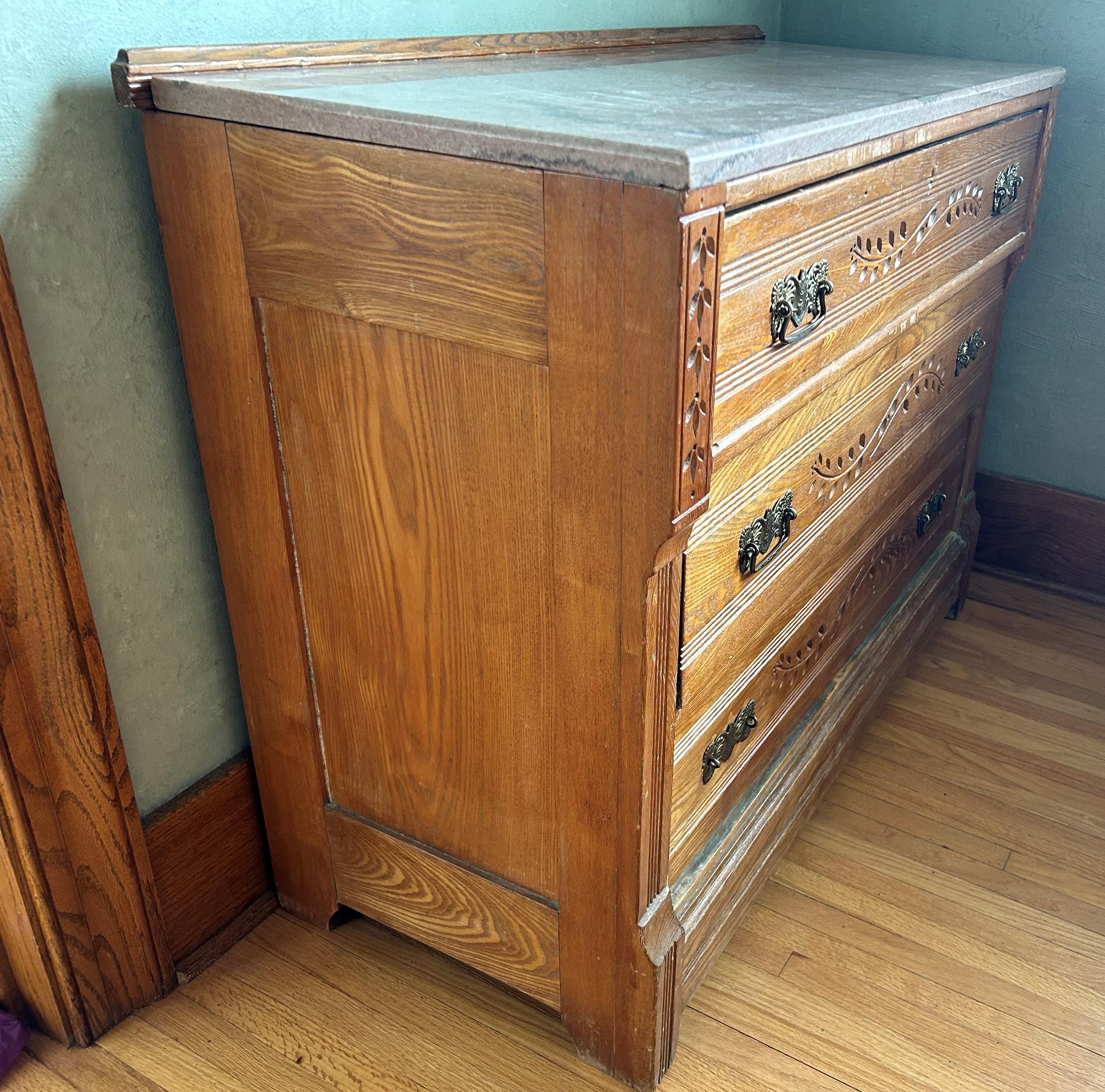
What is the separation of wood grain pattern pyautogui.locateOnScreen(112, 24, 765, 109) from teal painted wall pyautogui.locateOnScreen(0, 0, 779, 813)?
0.11 ft

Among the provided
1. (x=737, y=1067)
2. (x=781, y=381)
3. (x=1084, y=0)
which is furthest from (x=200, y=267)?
(x=1084, y=0)

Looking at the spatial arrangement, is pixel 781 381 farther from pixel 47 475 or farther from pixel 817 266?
pixel 47 475

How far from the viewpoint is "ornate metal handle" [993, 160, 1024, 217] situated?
1.47m

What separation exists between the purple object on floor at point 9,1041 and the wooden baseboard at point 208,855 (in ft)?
0.56

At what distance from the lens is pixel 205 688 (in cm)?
123

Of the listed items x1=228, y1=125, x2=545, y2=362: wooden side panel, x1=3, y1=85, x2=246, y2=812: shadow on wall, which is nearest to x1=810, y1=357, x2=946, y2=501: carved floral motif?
x1=228, y1=125, x2=545, y2=362: wooden side panel

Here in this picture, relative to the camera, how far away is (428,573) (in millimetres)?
1002

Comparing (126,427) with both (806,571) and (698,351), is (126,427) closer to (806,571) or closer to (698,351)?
(698,351)

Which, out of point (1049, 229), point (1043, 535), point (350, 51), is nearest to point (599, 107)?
point (350, 51)

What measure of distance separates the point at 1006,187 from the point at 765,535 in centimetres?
78

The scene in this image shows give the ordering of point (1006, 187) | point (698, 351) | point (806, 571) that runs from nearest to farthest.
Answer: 1. point (698, 351)
2. point (806, 571)
3. point (1006, 187)

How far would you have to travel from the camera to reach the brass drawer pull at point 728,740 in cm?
111

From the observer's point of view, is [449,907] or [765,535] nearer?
[765,535]

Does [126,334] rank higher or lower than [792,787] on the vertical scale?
higher
